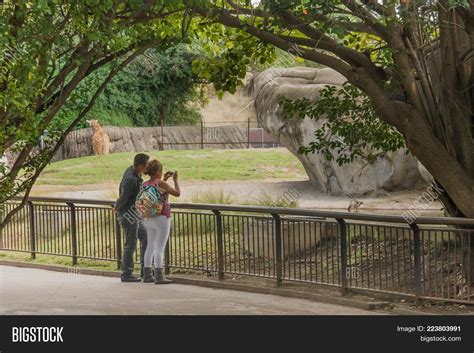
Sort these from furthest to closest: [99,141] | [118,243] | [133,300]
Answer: [99,141]
[118,243]
[133,300]

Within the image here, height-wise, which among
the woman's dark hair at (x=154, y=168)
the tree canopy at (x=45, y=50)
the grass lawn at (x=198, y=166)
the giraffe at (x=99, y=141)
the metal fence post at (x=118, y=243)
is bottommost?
the metal fence post at (x=118, y=243)

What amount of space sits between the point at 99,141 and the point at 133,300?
29707 millimetres

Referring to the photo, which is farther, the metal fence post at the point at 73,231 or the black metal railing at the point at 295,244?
the metal fence post at the point at 73,231

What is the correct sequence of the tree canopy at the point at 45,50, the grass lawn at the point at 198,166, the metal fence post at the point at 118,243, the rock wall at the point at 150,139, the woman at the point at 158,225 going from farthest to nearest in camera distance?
1. the rock wall at the point at 150,139
2. the grass lawn at the point at 198,166
3. the metal fence post at the point at 118,243
4. the woman at the point at 158,225
5. the tree canopy at the point at 45,50

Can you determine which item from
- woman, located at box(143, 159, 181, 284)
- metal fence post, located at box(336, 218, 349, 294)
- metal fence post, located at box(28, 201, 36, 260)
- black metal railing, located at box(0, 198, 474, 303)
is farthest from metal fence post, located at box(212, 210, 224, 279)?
metal fence post, located at box(28, 201, 36, 260)

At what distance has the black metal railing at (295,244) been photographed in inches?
466

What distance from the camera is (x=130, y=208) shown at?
48.0 feet

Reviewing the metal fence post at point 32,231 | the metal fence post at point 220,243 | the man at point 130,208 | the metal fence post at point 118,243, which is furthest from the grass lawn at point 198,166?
the metal fence post at point 220,243

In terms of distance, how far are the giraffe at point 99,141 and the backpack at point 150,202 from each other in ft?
92.3

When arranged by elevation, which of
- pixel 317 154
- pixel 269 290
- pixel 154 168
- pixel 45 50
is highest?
pixel 45 50

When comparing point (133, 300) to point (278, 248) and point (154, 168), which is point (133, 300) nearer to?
point (278, 248)

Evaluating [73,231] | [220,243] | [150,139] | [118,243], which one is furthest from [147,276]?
[150,139]

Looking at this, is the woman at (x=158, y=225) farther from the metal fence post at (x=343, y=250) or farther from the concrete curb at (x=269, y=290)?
the metal fence post at (x=343, y=250)

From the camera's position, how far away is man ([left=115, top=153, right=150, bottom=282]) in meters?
14.5
